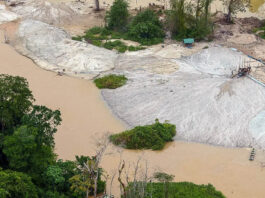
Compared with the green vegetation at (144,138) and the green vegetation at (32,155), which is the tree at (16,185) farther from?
the green vegetation at (144,138)

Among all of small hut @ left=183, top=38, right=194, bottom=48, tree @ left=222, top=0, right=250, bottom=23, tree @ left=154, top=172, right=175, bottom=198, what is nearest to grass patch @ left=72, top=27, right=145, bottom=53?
small hut @ left=183, top=38, right=194, bottom=48

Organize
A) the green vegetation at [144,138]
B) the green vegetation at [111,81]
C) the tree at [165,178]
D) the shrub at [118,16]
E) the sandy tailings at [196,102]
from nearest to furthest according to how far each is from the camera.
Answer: the tree at [165,178] → the green vegetation at [144,138] → the sandy tailings at [196,102] → the green vegetation at [111,81] → the shrub at [118,16]

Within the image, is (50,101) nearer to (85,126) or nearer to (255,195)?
(85,126)

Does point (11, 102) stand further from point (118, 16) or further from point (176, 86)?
point (118, 16)

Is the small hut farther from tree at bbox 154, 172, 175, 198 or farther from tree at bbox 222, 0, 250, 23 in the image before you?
tree at bbox 154, 172, 175, 198

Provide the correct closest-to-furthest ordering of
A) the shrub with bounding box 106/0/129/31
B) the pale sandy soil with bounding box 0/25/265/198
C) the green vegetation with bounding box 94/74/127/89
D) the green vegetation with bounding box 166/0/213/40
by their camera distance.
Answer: the pale sandy soil with bounding box 0/25/265/198 → the green vegetation with bounding box 94/74/127/89 → the green vegetation with bounding box 166/0/213/40 → the shrub with bounding box 106/0/129/31

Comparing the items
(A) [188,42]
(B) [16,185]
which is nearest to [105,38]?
(A) [188,42]

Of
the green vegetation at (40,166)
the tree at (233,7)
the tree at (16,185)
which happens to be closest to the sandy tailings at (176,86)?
the green vegetation at (40,166)
